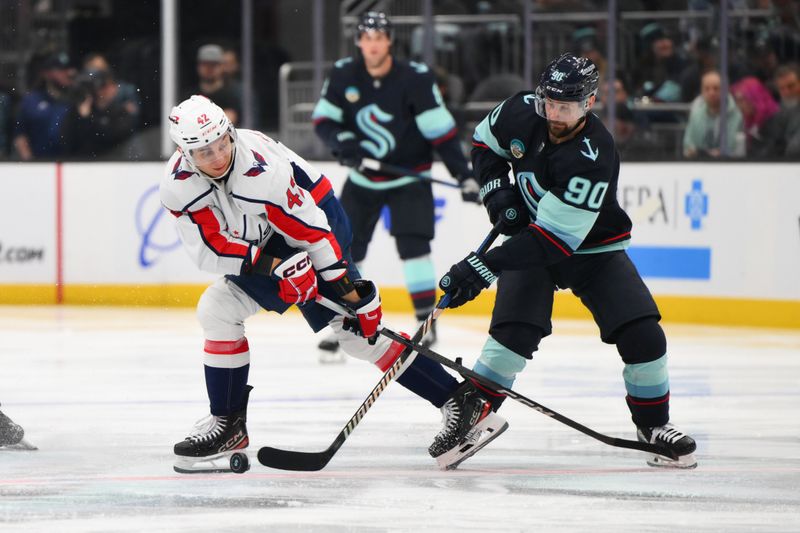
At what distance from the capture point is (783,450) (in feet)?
12.2

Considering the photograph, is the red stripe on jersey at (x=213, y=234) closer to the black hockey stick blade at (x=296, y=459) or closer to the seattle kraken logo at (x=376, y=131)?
the black hockey stick blade at (x=296, y=459)

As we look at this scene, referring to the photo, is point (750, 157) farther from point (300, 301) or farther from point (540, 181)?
point (300, 301)

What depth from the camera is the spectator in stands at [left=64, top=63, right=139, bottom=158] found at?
25.9ft

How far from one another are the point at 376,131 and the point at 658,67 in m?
2.21

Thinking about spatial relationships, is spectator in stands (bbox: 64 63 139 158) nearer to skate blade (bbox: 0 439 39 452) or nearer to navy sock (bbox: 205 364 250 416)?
skate blade (bbox: 0 439 39 452)

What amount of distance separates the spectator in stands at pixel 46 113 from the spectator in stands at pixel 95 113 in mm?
59

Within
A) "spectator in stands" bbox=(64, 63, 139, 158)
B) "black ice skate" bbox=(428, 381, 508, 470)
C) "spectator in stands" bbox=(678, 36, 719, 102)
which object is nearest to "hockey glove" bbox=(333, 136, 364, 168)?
"black ice skate" bbox=(428, 381, 508, 470)

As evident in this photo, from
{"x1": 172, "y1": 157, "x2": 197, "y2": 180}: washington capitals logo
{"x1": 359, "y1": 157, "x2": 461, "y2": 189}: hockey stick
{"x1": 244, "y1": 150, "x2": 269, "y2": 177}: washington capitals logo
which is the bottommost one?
{"x1": 359, "y1": 157, "x2": 461, "y2": 189}: hockey stick

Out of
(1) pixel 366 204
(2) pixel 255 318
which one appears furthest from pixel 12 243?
(1) pixel 366 204

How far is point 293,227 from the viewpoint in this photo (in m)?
3.17

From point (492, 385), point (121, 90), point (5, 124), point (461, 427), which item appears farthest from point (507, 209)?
point (5, 124)

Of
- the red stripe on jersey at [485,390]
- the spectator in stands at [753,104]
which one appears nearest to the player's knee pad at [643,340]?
the red stripe on jersey at [485,390]

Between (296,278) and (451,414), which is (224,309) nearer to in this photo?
(296,278)

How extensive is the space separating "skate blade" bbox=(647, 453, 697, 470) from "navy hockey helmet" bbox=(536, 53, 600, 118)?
886 mm
